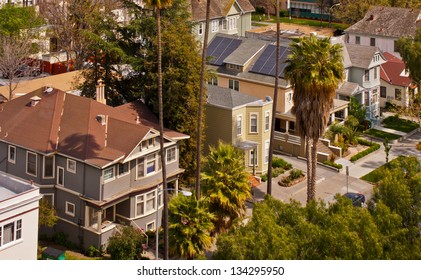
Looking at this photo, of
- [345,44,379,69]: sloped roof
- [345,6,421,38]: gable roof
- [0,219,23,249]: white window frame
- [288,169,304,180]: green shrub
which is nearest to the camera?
[0,219,23,249]: white window frame

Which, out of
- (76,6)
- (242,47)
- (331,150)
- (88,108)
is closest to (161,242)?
(88,108)

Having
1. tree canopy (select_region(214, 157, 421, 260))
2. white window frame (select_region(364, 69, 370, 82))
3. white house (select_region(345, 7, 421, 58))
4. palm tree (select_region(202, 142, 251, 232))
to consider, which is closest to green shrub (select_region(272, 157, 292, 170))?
palm tree (select_region(202, 142, 251, 232))

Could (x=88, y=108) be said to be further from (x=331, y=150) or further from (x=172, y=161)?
(x=331, y=150)

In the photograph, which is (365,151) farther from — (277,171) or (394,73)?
(394,73)

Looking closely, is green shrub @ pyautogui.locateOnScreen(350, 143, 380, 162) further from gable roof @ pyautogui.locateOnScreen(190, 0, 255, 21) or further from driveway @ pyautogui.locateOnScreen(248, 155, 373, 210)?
gable roof @ pyautogui.locateOnScreen(190, 0, 255, 21)

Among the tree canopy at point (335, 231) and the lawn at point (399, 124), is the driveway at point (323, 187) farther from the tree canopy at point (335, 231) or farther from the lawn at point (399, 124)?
the tree canopy at point (335, 231)
